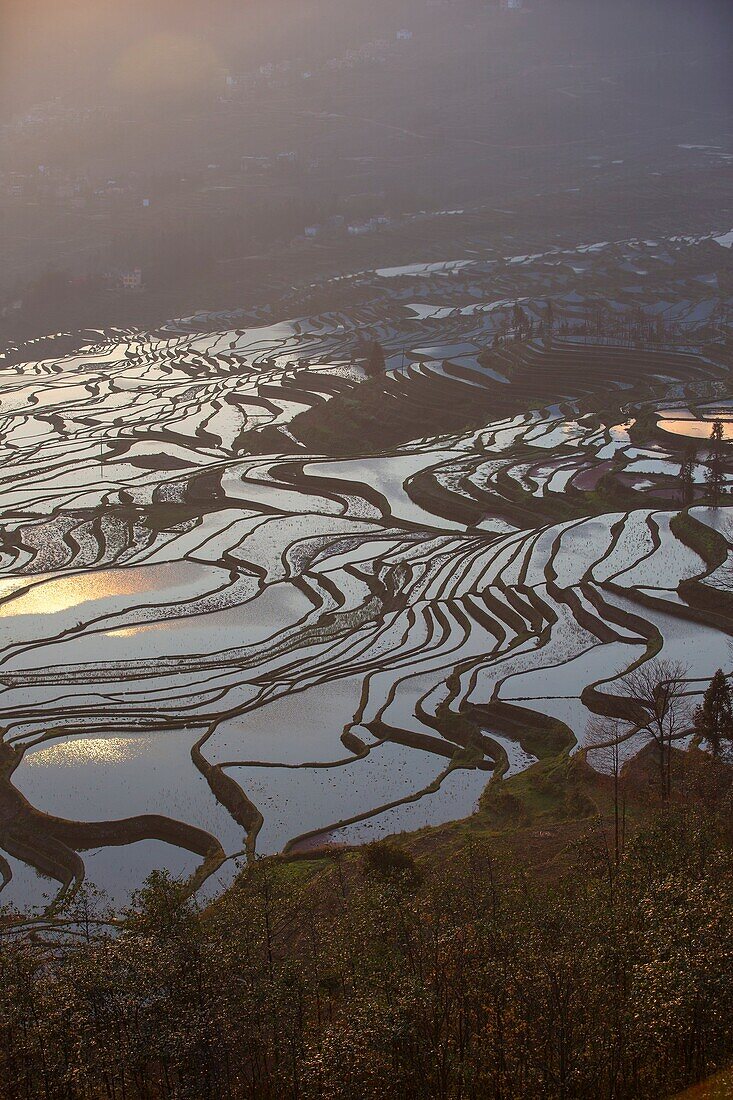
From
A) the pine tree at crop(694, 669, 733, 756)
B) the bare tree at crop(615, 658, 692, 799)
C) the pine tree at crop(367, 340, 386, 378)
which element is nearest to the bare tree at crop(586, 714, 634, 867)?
the bare tree at crop(615, 658, 692, 799)

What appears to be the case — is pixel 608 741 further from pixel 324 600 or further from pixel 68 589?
pixel 68 589

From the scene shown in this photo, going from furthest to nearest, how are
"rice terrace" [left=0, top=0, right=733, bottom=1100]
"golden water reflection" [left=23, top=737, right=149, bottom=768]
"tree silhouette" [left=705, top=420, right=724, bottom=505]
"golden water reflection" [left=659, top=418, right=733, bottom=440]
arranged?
"golden water reflection" [left=659, top=418, right=733, bottom=440], "tree silhouette" [left=705, top=420, right=724, bottom=505], "golden water reflection" [left=23, top=737, right=149, bottom=768], "rice terrace" [left=0, top=0, right=733, bottom=1100]

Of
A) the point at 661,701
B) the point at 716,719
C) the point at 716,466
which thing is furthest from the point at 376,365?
the point at 716,719

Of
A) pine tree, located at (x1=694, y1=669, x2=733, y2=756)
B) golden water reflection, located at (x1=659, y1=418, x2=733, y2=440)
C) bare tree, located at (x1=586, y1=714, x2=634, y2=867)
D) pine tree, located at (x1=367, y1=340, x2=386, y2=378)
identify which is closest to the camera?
pine tree, located at (x1=694, y1=669, x2=733, y2=756)

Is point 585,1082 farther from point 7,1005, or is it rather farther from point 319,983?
point 7,1005

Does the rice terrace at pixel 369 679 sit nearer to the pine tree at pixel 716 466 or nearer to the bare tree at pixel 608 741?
the bare tree at pixel 608 741

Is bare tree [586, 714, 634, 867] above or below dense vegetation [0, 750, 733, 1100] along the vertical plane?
below

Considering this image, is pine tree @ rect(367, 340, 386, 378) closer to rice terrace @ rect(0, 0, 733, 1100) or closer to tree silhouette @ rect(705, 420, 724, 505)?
rice terrace @ rect(0, 0, 733, 1100)
